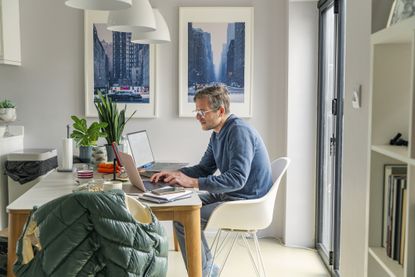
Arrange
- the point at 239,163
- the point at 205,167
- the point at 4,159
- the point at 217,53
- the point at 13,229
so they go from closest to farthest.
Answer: the point at 13,229 → the point at 239,163 → the point at 205,167 → the point at 4,159 → the point at 217,53

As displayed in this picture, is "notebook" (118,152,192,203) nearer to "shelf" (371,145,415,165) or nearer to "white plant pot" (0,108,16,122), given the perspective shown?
"shelf" (371,145,415,165)

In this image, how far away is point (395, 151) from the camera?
4.92 ft

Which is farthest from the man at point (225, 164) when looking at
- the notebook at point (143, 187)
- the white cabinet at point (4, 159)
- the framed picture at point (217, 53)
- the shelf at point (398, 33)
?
the white cabinet at point (4, 159)

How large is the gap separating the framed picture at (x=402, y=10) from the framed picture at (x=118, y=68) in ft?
9.27

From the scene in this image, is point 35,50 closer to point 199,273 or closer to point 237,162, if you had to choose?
point 237,162

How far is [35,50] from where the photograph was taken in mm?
4293

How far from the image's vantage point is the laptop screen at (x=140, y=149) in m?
3.44

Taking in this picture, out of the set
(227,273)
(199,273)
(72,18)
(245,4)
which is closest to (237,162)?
(199,273)

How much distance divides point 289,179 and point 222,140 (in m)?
1.22

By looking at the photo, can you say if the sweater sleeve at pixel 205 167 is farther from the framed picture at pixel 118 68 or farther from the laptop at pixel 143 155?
the framed picture at pixel 118 68

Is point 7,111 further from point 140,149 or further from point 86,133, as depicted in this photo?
point 140,149

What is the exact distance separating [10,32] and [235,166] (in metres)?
2.42

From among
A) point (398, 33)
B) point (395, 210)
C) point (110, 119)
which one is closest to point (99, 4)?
point (110, 119)

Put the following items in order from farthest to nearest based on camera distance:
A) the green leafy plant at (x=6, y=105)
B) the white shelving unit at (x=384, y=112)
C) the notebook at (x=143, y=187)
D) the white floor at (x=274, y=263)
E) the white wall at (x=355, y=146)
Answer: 1. the green leafy plant at (x=6, y=105)
2. the white floor at (x=274, y=263)
3. the notebook at (x=143, y=187)
4. the white wall at (x=355, y=146)
5. the white shelving unit at (x=384, y=112)
